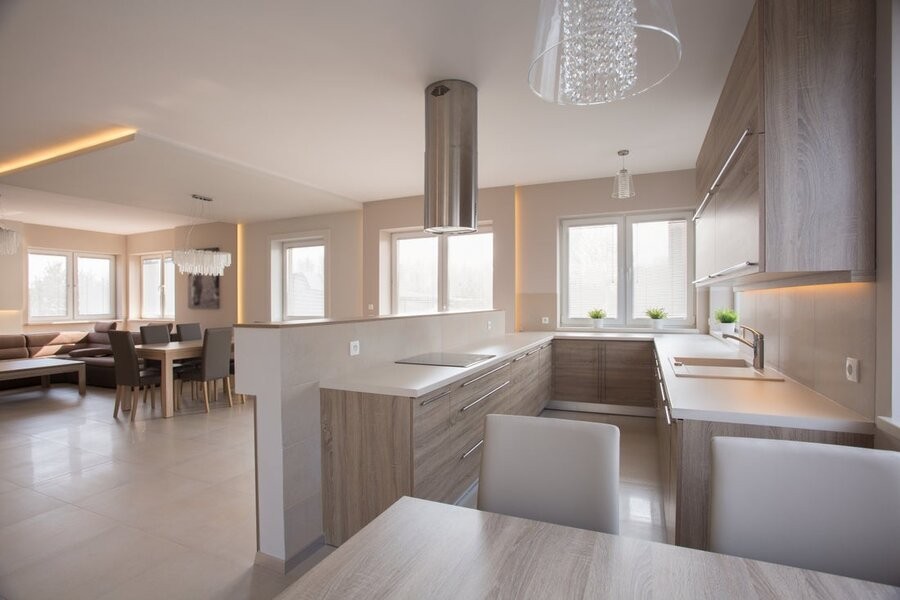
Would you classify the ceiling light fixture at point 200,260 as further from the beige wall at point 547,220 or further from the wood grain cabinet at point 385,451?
the wood grain cabinet at point 385,451

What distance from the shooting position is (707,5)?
2180mm

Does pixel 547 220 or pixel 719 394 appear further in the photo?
pixel 547 220

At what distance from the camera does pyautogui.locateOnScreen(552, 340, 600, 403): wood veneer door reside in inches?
182

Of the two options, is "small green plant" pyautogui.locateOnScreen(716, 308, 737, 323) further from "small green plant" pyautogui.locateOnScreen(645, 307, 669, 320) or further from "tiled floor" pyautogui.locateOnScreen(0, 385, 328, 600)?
"tiled floor" pyautogui.locateOnScreen(0, 385, 328, 600)

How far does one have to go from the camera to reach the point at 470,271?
19.4 ft

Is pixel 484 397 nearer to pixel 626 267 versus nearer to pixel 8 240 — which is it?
pixel 626 267

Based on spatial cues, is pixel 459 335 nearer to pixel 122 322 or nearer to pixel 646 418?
pixel 646 418

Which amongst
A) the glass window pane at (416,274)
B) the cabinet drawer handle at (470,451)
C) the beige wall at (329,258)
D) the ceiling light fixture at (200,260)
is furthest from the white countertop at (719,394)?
the ceiling light fixture at (200,260)

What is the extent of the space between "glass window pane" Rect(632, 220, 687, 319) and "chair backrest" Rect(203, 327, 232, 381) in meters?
4.85

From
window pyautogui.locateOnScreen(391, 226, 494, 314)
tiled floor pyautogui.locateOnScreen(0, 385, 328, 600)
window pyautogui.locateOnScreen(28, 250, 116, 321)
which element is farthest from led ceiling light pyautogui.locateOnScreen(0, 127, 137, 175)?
window pyautogui.locateOnScreen(28, 250, 116, 321)

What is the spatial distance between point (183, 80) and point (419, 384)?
257cm

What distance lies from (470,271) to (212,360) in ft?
10.9

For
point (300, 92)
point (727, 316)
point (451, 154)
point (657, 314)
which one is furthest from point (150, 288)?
point (727, 316)

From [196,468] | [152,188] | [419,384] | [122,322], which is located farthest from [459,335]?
[122,322]
